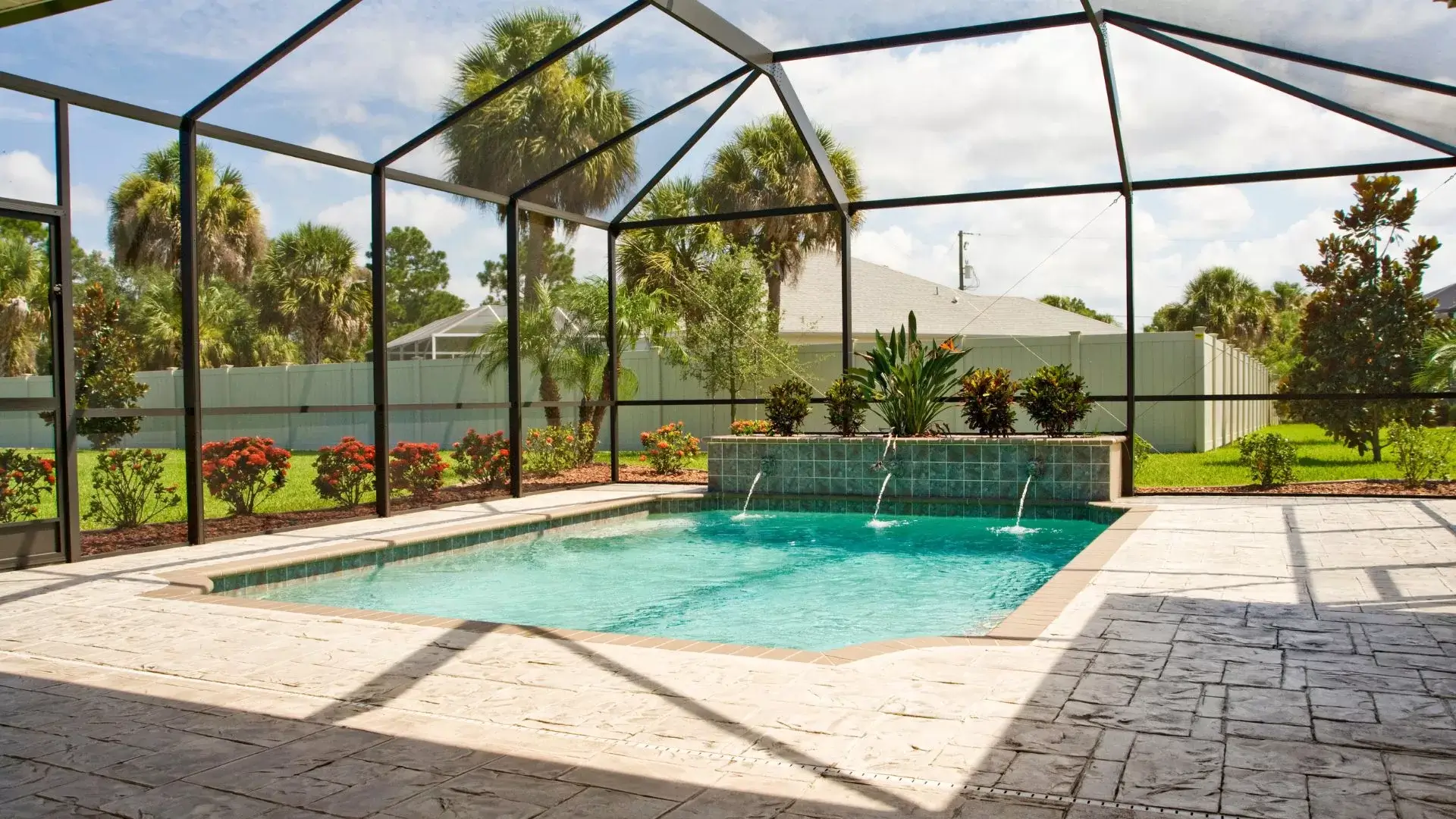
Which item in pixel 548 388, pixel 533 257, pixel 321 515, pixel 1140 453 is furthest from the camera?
pixel 1140 453

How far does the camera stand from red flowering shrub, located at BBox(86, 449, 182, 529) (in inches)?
289

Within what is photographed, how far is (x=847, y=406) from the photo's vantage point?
11.3 m

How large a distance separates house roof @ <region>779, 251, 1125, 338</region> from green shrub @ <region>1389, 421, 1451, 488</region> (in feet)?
29.7

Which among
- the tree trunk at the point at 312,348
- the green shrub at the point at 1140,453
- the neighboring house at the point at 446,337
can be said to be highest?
the neighboring house at the point at 446,337

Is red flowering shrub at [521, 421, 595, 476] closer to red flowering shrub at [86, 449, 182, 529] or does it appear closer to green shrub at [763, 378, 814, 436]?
green shrub at [763, 378, 814, 436]

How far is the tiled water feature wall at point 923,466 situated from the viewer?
9930 millimetres

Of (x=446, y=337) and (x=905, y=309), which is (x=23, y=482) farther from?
(x=905, y=309)

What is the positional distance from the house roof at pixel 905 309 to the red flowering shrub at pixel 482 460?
27.9 ft

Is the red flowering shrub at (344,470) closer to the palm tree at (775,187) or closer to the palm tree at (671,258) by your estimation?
the palm tree at (671,258)

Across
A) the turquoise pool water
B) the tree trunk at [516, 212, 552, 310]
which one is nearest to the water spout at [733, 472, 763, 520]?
the turquoise pool water

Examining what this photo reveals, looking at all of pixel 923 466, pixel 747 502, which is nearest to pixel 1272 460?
pixel 923 466

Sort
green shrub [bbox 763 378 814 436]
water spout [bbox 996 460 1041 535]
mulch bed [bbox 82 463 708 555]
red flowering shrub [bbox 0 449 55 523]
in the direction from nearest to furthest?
1. red flowering shrub [bbox 0 449 55 523]
2. mulch bed [bbox 82 463 708 555]
3. water spout [bbox 996 460 1041 535]
4. green shrub [bbox 763 378 814 436]

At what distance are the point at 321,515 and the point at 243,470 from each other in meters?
0.73

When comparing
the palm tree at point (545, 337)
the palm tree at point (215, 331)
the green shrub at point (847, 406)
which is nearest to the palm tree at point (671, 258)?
the palm tree at point (545, 337)
